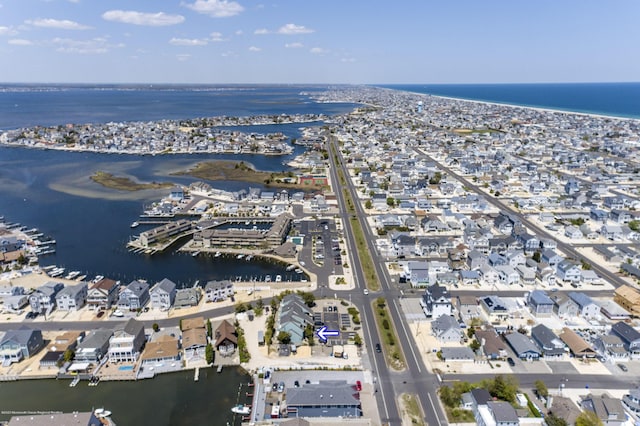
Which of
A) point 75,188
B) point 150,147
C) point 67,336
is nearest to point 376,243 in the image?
point 67,336

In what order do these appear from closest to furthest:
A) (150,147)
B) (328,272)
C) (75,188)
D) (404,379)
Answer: (404,379), (328,272), (75,188), (150,147)

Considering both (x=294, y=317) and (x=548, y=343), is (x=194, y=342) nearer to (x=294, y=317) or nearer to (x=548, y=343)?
(x=294, y=317)

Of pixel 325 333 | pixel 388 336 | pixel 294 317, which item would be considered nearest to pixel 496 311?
pixel 388 336

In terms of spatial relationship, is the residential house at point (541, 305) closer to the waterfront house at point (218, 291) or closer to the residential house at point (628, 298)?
the residential house at point (628, 298)

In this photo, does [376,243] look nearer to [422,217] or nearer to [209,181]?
[422,217]

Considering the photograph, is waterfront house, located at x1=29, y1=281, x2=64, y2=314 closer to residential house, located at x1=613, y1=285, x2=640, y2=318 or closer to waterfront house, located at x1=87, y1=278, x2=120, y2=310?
waterfront house, located at x1=87, y1=278, x2=120, y2=310
